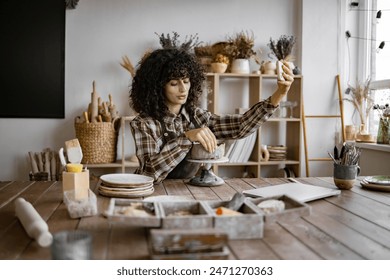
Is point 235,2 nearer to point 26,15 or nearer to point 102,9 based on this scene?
point 102,9

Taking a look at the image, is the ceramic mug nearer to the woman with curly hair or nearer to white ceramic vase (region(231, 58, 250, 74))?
the woman with curly hair

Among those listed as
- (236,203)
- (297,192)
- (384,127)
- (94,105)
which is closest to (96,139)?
→ (94,105)

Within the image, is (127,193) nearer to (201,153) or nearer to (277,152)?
(201,153)

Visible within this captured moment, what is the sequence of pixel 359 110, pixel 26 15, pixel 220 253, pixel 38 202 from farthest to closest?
pixel 359 110 → pixel 26 15 → pixel 38 202 → pixel 220 253

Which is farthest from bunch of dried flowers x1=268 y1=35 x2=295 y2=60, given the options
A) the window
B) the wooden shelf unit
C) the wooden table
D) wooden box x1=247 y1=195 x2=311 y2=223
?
wooden box x1=247 y1=195 x2=311 y2=223

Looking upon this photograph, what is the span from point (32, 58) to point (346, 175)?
10.2ft

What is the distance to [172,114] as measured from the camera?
2.38m

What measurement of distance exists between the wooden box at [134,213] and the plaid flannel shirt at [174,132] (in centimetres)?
66

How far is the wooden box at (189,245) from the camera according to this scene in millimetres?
957

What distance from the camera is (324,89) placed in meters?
4.30

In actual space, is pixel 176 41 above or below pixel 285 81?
above

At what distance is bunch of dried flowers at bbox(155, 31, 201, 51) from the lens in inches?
149

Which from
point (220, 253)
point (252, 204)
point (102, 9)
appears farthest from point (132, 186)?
point (102, 9)
